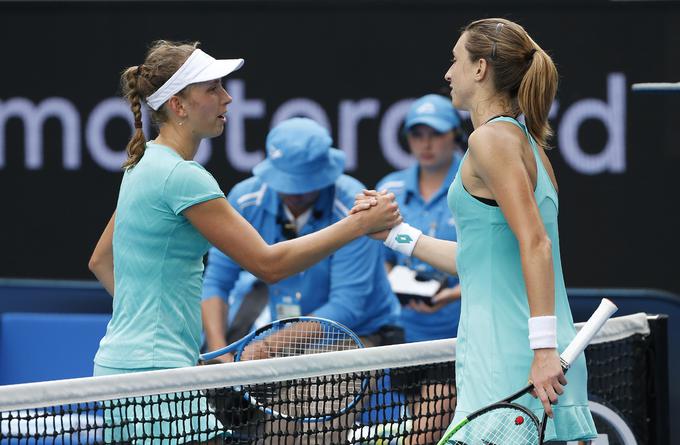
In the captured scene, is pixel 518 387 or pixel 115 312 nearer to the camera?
pixel 518 387

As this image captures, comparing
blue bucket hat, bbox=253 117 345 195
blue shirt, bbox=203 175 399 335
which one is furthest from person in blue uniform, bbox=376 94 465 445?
blue bucket hat, bbox=253 117 345 195

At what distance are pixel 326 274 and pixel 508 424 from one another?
2.47 metres

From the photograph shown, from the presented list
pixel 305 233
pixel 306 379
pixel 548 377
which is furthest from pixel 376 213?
pixel 305 233

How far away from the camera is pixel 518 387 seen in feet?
11.3

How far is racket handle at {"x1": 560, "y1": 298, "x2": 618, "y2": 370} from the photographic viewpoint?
3.39 metres

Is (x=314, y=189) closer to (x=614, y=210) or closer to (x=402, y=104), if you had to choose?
(x=402, y=104)

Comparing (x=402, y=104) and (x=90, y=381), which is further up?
(x=402, y=104)

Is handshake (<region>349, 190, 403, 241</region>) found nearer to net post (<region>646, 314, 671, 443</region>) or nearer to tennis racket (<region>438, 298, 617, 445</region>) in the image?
tennis racket (<region>438, 298, 617, 445</region>)

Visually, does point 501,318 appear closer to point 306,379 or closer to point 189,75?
point 306,379

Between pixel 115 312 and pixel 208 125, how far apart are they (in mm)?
568

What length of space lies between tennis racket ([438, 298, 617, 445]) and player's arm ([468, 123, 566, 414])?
0.08m

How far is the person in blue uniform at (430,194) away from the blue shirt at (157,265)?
2.53m

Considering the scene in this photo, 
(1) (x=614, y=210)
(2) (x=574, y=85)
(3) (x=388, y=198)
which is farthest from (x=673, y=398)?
(3) (x=388, y=198)

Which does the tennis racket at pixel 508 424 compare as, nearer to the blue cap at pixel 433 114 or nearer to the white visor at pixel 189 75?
the white visor at pixel 189 75
